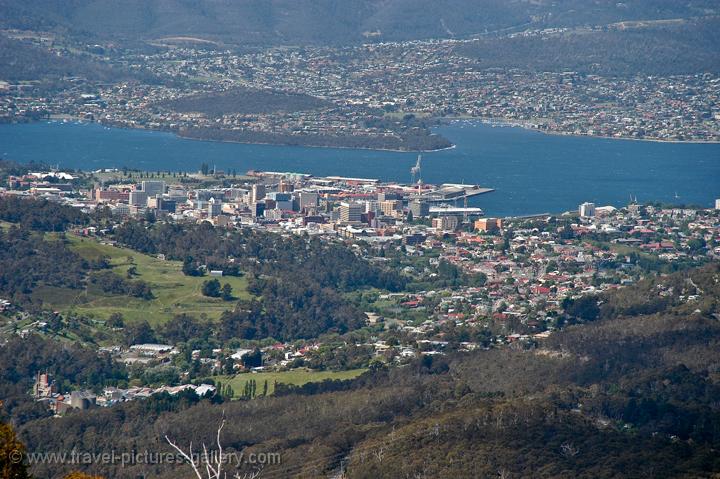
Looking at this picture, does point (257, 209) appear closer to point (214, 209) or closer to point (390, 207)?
point (214, 209)

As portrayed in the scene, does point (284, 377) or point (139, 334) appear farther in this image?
point (139, 334)

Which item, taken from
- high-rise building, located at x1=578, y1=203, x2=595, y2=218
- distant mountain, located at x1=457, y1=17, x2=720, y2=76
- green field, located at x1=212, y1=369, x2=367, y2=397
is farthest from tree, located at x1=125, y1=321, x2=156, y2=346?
distant mountain, located at x1=457, y1=17, x2=720, y2=76

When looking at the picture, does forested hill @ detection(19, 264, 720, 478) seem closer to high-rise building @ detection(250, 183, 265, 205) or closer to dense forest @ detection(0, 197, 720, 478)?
dense forest @ detection(0, 197, 720, 478)

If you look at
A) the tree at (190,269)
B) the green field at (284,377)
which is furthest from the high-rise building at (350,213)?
the green field at (284,377)

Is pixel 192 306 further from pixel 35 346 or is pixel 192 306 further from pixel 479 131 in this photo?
pixel 479 131

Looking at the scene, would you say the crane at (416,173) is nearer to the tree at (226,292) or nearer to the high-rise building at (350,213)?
the high-rise building at (350,213)

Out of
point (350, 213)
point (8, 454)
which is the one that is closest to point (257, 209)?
point (350, 213)

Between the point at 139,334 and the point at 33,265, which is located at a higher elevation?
the point at 33,265
